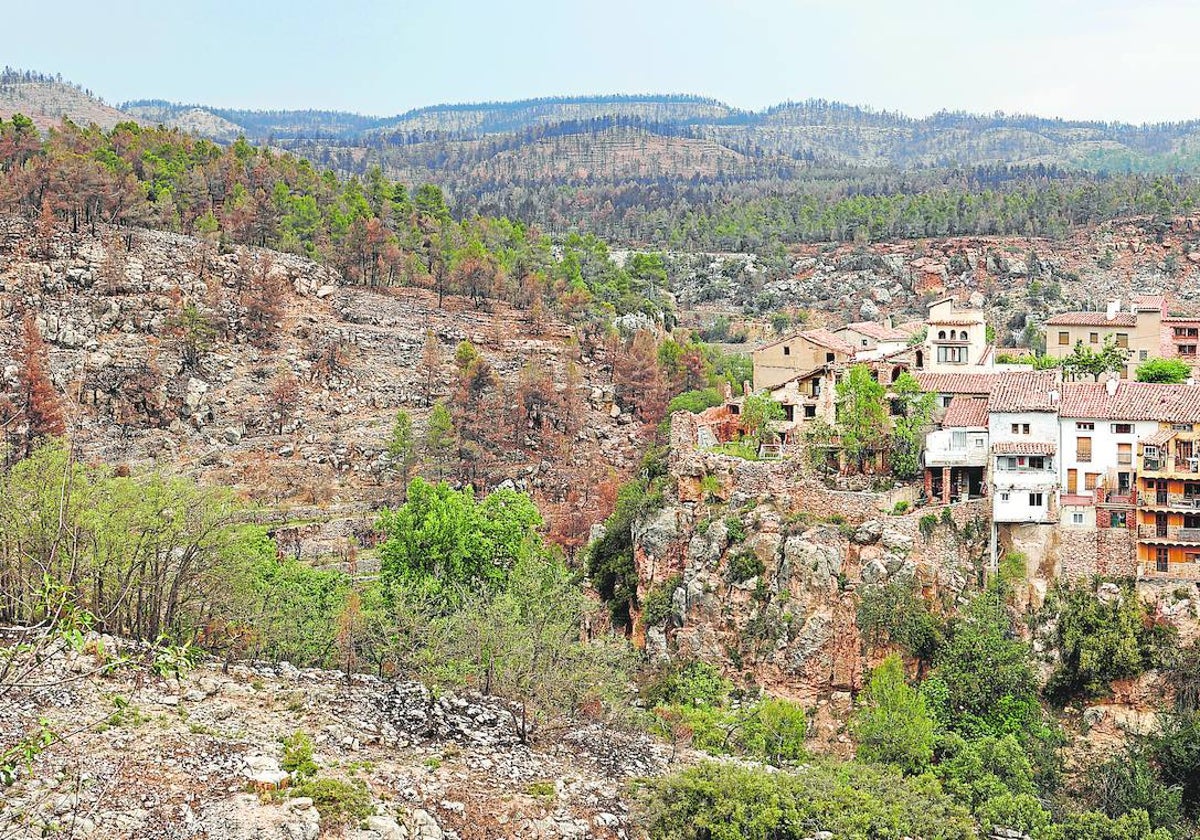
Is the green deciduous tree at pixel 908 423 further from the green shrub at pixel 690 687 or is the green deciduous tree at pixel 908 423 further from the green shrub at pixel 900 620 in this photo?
the green shrub at pixel 690 687

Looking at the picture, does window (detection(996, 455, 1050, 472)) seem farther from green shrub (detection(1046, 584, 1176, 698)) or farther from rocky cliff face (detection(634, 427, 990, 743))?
green shrub (detection(1046, 584, 1176, 698))

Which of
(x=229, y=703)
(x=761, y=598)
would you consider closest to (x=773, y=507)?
(x=761, y=598)

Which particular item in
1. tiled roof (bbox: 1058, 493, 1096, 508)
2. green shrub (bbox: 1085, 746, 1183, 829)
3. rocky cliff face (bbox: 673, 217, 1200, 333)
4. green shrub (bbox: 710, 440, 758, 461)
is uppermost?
rocky cliff face (bbox: 673, 217, 1200, 333)

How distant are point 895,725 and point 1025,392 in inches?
516

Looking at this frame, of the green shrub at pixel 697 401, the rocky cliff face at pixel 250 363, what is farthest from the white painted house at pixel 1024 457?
the rocky cliff face at pixel 250 363

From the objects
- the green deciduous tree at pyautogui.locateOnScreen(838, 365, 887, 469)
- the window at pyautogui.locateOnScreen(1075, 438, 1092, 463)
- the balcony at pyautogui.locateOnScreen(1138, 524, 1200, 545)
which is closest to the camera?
the balcony at pyautogui.locateOnScreen(1138, 524, 1200, 545)

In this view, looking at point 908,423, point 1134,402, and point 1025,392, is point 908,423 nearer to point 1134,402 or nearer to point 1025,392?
point 1025,392

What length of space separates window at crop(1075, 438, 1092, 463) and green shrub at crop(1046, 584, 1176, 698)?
4.43 meters

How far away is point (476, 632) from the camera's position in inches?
1276

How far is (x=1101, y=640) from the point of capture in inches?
1534

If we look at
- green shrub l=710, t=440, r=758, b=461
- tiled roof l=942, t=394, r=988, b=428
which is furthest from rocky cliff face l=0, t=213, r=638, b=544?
tiled roof l=942, t=394, r=988, b=428

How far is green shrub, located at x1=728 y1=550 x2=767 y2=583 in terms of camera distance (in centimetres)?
4288

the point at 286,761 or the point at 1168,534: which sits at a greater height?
the point at 1168,534

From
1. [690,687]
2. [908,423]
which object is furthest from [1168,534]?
[690,687]
